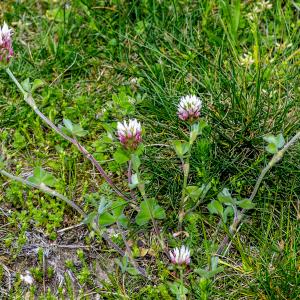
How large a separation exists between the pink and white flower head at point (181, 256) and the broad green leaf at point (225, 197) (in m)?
0.27

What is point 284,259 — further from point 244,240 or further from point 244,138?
point 244,138

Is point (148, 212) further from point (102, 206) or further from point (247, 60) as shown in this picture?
point (247, 60)

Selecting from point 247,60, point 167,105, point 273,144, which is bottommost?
point 273,144

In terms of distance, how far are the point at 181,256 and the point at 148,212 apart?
9.4 inches

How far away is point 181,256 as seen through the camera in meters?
2.49

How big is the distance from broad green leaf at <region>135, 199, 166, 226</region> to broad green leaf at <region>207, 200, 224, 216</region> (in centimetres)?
20

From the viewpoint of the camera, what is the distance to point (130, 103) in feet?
10.2

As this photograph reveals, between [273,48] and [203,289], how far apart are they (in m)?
1.68

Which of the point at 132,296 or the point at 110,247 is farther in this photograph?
the point at 110,247

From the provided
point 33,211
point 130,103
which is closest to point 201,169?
point 130,103

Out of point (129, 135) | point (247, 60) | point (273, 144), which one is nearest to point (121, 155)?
point (129, 135)

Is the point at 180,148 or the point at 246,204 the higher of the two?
the point at 180,148

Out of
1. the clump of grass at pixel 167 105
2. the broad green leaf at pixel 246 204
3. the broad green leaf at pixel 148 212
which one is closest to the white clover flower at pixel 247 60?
the clump of grass at pixel 167 105

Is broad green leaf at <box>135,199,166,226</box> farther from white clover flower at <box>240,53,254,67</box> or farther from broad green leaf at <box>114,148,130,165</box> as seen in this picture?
white clover flower at <box>240,53,254,67</box>
